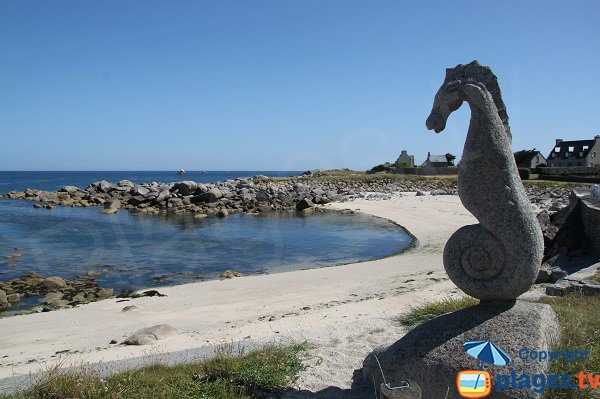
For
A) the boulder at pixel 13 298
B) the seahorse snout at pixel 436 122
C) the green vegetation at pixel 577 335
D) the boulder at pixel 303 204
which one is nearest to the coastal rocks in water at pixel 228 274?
the boulder at pixel 13 298

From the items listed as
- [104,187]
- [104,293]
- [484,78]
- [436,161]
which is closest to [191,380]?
[484,78]

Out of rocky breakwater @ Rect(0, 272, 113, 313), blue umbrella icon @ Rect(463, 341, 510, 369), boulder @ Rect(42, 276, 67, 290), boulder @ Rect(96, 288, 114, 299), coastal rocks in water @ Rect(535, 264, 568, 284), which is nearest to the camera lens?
blue umbrella icon @ Rect(463, 341, 510, 369)

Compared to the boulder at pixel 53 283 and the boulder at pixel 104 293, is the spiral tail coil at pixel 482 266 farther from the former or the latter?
the boulder at pixel 53 283

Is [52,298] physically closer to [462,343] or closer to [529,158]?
[462,343]

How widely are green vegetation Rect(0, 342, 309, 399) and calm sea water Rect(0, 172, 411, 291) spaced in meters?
9.43

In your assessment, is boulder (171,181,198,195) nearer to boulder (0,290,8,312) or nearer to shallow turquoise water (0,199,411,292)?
shallow turquoise water (0,199,411,292)

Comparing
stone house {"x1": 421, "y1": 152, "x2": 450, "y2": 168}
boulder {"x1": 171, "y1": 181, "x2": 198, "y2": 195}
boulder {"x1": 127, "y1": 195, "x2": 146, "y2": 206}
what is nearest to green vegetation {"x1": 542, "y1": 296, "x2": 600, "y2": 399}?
boulder {"x1": 171, "y1": 181, "x2": 198, "y2": 195}

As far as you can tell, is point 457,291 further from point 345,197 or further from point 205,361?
point 345,197

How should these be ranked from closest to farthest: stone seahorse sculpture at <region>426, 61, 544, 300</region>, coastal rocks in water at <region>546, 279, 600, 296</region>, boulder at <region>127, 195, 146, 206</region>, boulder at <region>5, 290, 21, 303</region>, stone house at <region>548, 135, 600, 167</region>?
stone seahorse sculpture at <region>426, 61, 544, 300</region> < coastal rocks in water at <region>546, 279, 600, 296</region> < boulder at <region>5, 290, 21, 303</region> < boulder at <region>127, 195, 146, 206</region> < stone house at <region>548, 135, 600, 167</region>

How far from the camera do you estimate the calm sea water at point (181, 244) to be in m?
17.1

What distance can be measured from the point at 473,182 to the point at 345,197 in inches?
1516

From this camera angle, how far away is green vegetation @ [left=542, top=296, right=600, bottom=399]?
4.45m

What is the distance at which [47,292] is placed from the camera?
13.8 m

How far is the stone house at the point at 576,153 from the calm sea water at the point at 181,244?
41069 mm
